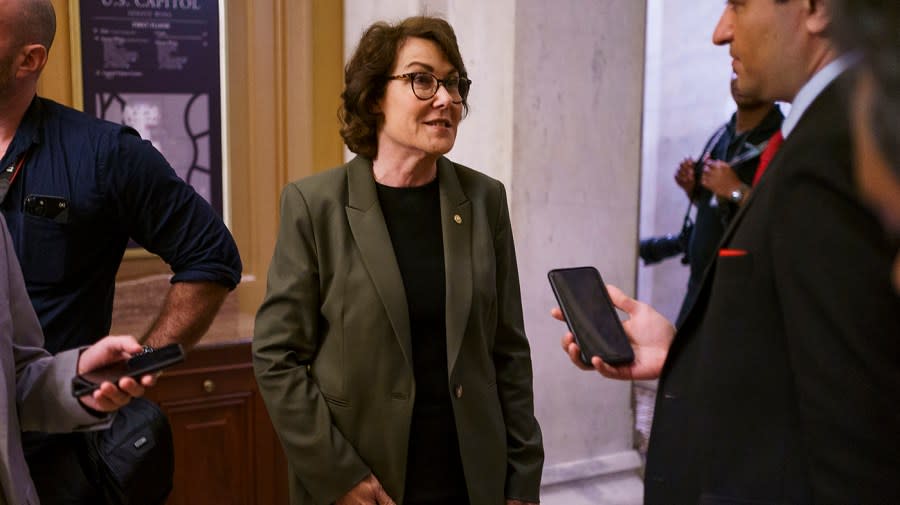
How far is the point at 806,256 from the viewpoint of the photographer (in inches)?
41.6

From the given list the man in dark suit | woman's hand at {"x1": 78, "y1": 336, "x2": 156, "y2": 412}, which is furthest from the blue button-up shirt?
the man in dark suit

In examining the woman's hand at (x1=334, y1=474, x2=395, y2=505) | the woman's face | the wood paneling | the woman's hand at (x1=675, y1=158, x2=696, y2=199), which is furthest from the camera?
the woman's hand at (x1=675, y1=158, x2=696, y2=199)

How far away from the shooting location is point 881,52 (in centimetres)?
41

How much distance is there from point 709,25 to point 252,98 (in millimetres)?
4602

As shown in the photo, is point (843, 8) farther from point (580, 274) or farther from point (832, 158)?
point (580, 274)

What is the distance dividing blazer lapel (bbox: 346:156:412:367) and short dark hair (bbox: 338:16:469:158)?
13 centimetres

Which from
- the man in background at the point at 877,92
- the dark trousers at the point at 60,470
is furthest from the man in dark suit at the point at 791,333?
the dark trousers at the point at 60,470

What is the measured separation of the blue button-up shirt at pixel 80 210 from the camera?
212 centimetres

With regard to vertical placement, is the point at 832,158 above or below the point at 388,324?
above

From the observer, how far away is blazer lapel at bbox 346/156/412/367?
1.98m

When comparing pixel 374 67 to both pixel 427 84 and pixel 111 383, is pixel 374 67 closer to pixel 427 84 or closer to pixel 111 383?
pixel 427 84

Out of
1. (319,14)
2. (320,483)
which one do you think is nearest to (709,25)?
(319,14)

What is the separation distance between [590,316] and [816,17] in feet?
2.32

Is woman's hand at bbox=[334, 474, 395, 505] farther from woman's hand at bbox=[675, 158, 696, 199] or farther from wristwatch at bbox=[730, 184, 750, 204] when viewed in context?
woman's hand at bbox=[675, 158, 696, 199]
